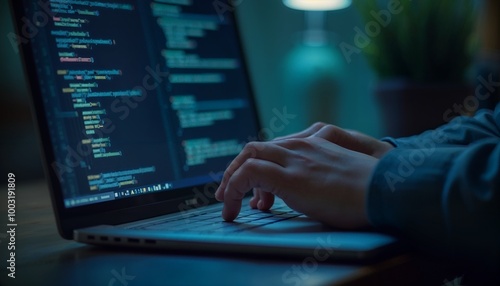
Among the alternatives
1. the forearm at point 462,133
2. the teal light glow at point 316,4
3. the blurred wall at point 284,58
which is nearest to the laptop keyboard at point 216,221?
the forearm at point 462,133

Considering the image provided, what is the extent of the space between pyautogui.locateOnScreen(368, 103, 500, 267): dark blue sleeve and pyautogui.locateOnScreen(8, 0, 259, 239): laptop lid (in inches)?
13.5

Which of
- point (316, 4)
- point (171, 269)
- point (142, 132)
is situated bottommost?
point (171, 269)

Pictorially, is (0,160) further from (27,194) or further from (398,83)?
(398,83)

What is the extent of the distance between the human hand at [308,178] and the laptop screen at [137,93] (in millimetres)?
153

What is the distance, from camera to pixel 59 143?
2.44ft

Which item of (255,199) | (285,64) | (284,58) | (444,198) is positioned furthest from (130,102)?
(284,58)

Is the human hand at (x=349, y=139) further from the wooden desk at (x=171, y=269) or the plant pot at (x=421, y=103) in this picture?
A: the plant pot at (x=421, y=103)

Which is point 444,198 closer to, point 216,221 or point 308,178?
point 308,178

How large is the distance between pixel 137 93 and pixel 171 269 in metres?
0.36

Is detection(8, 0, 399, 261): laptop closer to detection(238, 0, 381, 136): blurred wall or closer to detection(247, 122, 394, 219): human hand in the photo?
detection(247, 122, 394, 219): human hand

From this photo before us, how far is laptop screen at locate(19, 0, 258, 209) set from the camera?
76cm

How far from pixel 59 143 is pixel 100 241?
0.13 metres

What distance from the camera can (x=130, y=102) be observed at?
0.86 m

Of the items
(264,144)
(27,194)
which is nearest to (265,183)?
(264,144)
